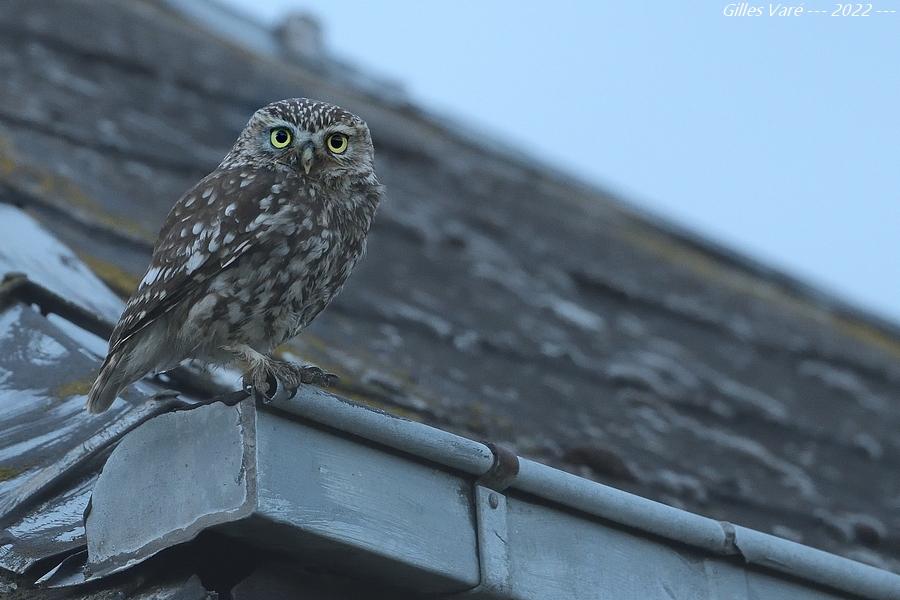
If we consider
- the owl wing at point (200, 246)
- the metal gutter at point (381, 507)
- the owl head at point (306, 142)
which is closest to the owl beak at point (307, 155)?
the owl head at point (306, 142)

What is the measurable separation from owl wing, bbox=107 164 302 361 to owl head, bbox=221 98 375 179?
161mm

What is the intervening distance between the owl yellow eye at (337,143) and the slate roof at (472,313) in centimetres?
62

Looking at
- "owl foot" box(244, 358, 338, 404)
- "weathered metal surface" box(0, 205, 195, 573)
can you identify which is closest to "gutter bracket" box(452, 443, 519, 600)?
"owl foot" box(244, 358, 338, 404)

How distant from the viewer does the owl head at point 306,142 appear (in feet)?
9.91

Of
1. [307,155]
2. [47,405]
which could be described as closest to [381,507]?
[47,405]

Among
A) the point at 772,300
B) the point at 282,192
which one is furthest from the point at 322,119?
the point at 772,300

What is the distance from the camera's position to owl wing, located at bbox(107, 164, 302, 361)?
8.95 ft

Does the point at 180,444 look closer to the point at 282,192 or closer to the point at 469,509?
the point at 469,509

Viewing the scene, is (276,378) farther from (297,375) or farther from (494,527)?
(494,527)

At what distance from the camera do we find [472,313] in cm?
477

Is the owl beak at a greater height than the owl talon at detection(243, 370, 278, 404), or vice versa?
the owl beak

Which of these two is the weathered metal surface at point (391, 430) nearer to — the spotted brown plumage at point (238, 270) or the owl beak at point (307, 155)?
the spotted brown plumage at point (238, 270)

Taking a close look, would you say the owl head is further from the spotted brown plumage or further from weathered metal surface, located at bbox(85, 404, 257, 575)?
weathered metal surface, located at bbox(85, 404, 257, 575)

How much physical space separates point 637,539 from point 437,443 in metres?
0.46
